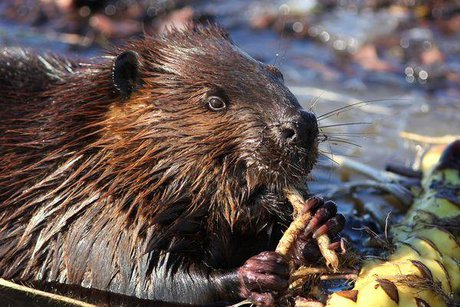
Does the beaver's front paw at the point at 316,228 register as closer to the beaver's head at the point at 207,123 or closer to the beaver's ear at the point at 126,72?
the beaver's head at the point at 207,123

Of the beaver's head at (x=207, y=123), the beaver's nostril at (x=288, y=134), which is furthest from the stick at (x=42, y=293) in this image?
the beaver's nostril at (x=288, y=134)

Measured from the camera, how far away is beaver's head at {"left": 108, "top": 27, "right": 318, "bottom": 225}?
3578mm

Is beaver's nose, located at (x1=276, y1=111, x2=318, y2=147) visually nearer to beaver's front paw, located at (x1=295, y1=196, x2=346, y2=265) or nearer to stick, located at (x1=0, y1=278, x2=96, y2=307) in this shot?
beaver's front paw, located at (x1=295, y1=196, x2=346, y2=265)

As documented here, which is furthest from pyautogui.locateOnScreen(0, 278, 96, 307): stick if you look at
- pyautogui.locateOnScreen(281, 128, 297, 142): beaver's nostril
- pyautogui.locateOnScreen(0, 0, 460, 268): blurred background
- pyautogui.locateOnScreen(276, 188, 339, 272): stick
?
pyautogui.locateOnScreen(0, 0, 460, 268): blurred background

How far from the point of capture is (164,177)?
12.2ft

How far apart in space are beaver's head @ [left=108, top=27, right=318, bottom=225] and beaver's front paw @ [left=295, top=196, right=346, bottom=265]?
16 centimetres

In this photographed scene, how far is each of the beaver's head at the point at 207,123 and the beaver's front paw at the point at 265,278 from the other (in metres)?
0.29

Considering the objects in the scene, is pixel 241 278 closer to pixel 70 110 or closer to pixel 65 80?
pixel 70 110

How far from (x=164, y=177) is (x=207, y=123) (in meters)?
0.28

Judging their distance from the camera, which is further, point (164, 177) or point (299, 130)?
point (164, 177)

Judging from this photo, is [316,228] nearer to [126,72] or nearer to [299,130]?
[299,130]

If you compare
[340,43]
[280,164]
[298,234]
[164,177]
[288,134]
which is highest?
[288,134]

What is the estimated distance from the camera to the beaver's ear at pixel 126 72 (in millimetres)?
3920

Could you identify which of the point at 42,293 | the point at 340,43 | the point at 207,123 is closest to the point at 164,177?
the point at 207,123
